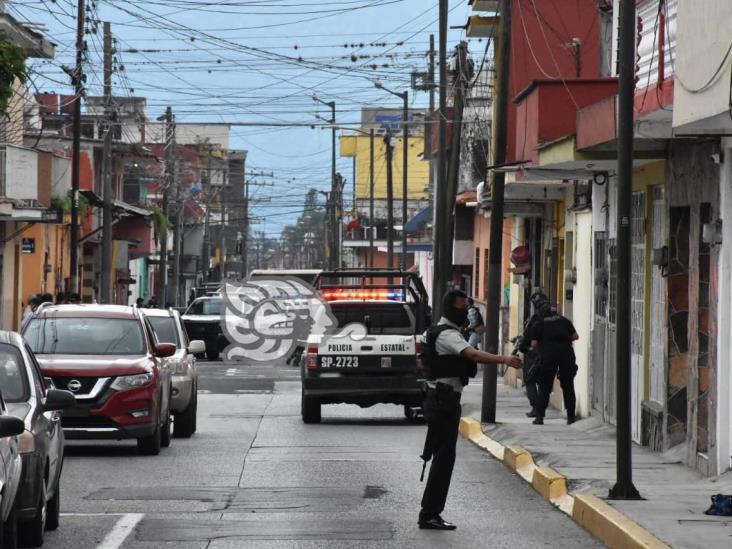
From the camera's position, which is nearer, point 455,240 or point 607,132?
point 607,132

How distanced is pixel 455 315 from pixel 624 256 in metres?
1.74

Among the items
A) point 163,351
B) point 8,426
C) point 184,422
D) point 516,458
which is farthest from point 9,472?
point 184,422

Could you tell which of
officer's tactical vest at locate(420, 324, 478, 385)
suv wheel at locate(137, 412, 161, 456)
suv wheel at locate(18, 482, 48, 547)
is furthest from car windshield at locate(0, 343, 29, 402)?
suv wheel at locate(137, 412, 161, 456)

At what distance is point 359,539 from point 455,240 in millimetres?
43172

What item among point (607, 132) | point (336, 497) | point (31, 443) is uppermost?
point (607, 132)

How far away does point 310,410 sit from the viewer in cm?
2500

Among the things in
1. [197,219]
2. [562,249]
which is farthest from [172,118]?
[562,249]

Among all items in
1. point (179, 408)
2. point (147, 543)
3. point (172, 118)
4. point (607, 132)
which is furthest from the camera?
point (172, 118)

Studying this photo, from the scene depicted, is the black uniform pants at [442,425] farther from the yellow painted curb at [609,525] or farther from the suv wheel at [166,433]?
the suv wheel at [166,433]

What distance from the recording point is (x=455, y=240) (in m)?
55.1

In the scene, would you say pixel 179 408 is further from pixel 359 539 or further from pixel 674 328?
pixel 359 539

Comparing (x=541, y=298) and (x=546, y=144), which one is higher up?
(x=546, y=144)

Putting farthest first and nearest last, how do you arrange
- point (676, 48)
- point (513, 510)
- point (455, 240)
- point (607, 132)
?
point (455, 240), point (607, 132), point (676, 48), point (513, 510)

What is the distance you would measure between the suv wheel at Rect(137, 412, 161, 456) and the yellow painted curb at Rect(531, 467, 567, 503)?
4.84 m
